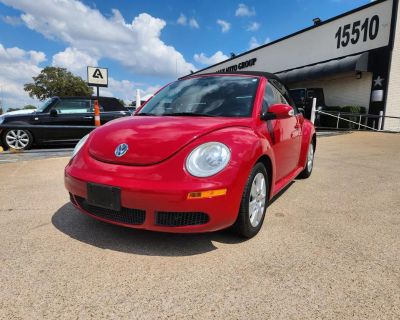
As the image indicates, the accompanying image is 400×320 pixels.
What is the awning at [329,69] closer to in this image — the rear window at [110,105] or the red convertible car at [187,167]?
the rear window at [110,105]

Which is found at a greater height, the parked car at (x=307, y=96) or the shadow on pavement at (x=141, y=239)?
the parked car at (x=307, y=96)

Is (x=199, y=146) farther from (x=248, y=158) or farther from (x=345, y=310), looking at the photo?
(x=345, y=310)

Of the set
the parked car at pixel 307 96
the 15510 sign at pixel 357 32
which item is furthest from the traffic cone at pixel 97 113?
the 15510 sign at pixel 357 32

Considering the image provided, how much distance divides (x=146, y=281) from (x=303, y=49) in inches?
783

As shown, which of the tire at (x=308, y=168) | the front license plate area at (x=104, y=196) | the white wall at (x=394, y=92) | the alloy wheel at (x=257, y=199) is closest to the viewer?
the front license plate area at (x=104, y=196)

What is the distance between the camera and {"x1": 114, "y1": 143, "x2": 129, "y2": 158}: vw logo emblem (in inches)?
102

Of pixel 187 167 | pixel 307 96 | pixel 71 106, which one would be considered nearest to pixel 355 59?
pixel 307 96

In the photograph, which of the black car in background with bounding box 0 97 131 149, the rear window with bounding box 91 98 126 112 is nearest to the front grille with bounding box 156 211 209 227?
the black car in background with bounding box 0 97 131 149

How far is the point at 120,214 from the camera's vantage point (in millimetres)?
2516

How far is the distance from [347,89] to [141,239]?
54.5 ft

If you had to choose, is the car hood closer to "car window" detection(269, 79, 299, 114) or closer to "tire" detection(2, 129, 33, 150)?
"car window" detection(269, 79, 299, 114)

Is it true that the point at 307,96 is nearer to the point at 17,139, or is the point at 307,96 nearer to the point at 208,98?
the point at 17,139

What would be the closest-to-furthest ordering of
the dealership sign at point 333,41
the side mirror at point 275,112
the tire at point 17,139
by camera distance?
the side mirror at point 275,112, the tire at point 17,139, the dealership sign at point 333,41

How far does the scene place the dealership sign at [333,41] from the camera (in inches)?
576
